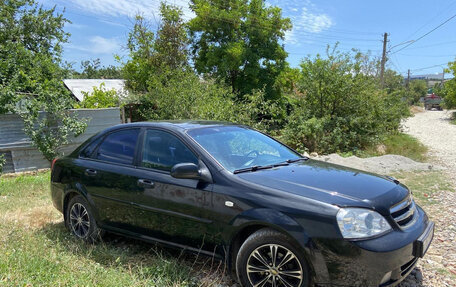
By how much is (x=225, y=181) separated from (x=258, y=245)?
64 cm

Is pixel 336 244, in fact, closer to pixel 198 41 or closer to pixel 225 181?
pixel 225 181

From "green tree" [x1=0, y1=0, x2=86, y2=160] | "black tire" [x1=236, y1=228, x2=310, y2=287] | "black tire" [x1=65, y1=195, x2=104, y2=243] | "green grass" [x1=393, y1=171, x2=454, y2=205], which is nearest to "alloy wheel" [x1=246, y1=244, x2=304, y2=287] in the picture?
"black tire" [x1=236, y1=228, x2=310, y2=287]

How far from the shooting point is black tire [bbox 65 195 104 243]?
4.38m

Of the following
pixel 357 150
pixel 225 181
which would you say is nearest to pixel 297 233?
pixel 225 181

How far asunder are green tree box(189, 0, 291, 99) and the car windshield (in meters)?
17.2

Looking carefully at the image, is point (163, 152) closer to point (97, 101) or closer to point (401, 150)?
point (97, 101)

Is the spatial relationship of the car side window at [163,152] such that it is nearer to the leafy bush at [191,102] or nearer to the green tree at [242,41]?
the leafy bush at [191,102]

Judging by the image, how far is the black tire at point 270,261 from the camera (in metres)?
2.78

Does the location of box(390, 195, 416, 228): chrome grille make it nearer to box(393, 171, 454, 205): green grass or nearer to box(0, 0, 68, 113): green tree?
box(393, 171, 454, 205): green grass

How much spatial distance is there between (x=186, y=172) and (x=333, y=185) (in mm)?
1318

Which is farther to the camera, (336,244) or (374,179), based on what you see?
(374,179)

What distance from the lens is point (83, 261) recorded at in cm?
374

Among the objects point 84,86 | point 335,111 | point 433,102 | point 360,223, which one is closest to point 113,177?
point 360,223

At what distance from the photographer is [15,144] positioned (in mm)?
9688
